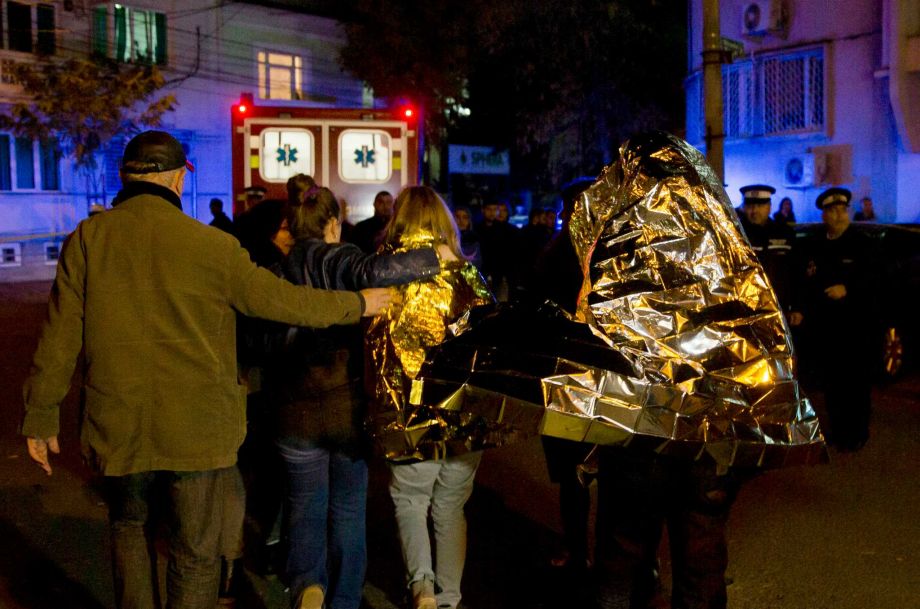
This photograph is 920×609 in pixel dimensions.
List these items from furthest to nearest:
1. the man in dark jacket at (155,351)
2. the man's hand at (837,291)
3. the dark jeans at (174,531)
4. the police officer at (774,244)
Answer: the man's hand at (837,291), the police officer at (774,244), the dark jeans at (174,531), the man in dark jacket at (155,351)

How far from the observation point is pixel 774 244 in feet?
25.2

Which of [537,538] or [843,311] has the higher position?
[843,311]

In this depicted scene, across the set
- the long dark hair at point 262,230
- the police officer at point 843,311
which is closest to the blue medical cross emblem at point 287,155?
the long dark hair at point 262,230

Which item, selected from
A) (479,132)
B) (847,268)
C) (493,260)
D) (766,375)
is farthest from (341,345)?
(479,132)

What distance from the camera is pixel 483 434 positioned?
3818mm

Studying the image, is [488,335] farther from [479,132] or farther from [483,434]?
[479,132]

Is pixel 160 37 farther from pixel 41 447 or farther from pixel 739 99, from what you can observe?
pixel 41 447

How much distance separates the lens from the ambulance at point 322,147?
998 centimetres

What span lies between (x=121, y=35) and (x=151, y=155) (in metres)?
23.9

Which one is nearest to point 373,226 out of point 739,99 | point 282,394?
point 282,394

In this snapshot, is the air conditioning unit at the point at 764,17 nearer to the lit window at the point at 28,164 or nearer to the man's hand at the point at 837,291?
the man's hand at the point at 837,291

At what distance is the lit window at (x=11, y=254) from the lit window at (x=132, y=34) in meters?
5.59

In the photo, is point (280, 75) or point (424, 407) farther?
point (280, 75)

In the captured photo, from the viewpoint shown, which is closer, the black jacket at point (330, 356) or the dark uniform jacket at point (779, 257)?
the black jacket at point (330, 356)
